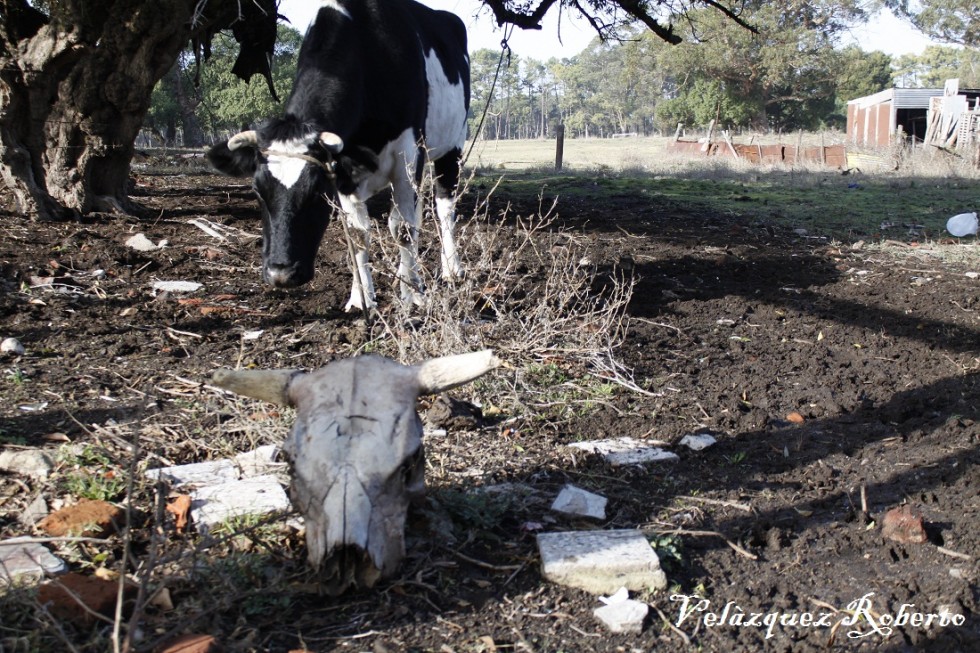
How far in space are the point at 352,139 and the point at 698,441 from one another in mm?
3167

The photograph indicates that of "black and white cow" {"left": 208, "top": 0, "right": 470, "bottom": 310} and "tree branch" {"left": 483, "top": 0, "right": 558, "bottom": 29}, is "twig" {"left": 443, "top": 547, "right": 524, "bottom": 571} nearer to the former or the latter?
"black and white cow" {"left": 208, "top": 0, "right": 470, "bottom": 310}

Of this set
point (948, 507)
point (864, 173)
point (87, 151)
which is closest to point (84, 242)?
point (87, 151)

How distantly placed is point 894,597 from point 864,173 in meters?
19.4

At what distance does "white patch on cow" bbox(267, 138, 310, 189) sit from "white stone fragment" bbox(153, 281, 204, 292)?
175cm

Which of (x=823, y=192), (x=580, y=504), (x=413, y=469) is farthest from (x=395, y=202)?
(x=823, y=192)

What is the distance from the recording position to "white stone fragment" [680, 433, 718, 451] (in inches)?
162

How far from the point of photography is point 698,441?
13.6ft

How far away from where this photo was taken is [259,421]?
4.05 meters

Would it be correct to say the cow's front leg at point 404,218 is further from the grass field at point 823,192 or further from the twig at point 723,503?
the twig at point 723,503

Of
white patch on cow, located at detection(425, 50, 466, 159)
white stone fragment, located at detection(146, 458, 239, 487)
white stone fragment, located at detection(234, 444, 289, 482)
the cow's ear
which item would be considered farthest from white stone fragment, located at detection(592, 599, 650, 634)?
white patch on cow, located at detection(425, 50, 466, 159)

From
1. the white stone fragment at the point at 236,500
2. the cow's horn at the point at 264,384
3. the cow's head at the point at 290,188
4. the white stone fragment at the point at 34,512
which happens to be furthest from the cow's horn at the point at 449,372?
the cow's head at the point at 290,188

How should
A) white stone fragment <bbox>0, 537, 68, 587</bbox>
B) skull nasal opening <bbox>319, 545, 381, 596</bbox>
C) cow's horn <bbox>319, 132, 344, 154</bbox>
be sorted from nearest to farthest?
skull nasal opening <bbox>319, 545, 381, 596</bbox> < white stone fragment <bbox>0, 537, 68, 587</bbox> < cow's horn <bbox>319, 132, 344, 154</bbox>

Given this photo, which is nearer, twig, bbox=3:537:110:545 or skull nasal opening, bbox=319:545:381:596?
skull nasal opening, bbox=319:545:381:596

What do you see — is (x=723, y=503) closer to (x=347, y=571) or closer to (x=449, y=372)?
(x=449, y=372)
